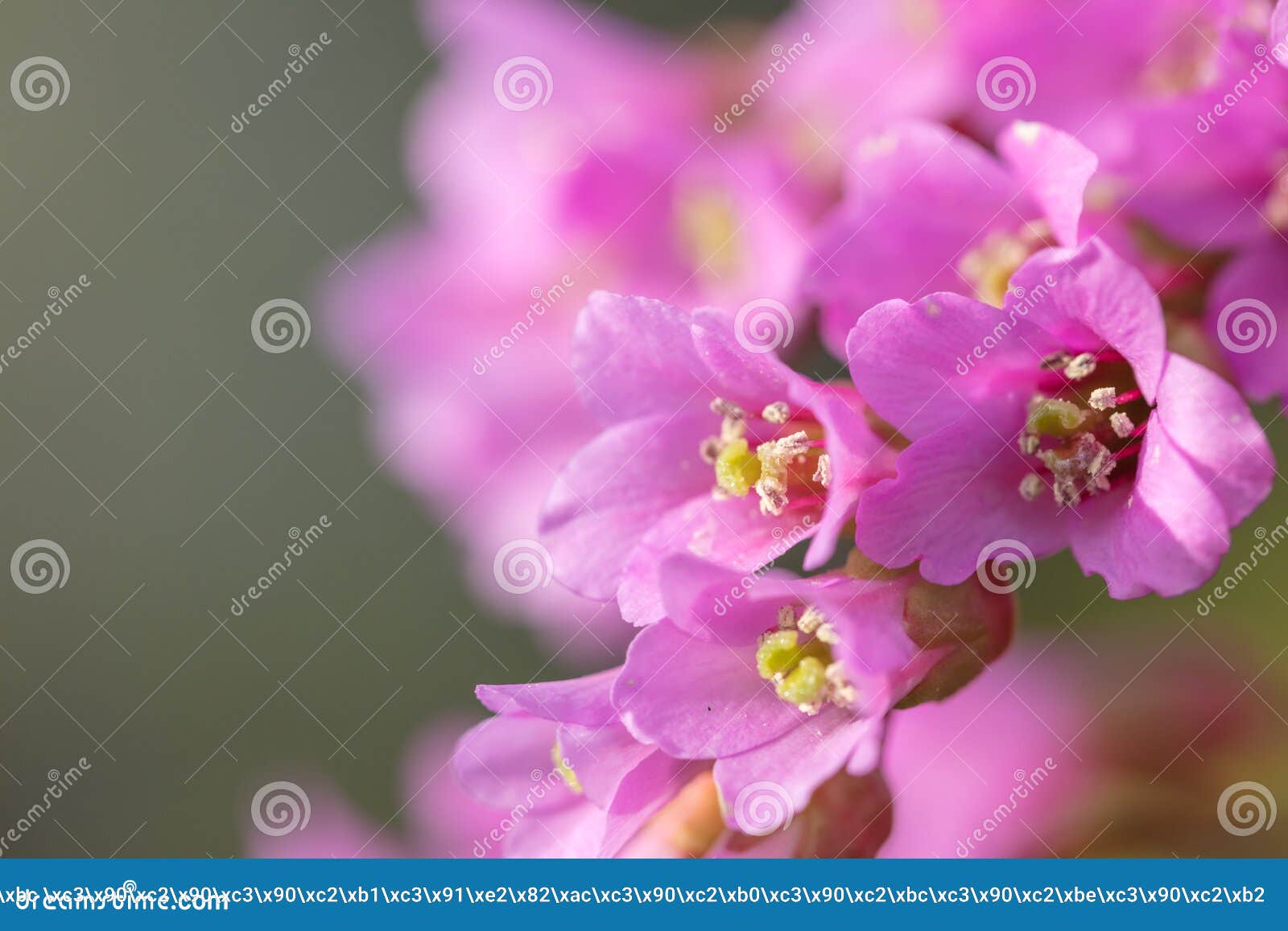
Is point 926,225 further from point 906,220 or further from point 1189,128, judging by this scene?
point 1189,128

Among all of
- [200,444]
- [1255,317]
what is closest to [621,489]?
[1255,317]

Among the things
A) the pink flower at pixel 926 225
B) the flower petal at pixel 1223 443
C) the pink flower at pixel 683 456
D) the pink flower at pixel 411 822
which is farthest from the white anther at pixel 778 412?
the pink flower at pixel 411 822

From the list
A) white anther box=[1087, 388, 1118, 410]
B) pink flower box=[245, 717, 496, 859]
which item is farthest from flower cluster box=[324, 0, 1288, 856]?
pink flower box=[245, 717, 496, 859]

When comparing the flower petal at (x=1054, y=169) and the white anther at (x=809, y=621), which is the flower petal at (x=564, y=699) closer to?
the white anther at (x=809, y=621)

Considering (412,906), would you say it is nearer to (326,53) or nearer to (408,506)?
(408,506)

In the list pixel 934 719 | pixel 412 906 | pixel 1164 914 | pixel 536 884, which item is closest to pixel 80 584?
pixel 412 906

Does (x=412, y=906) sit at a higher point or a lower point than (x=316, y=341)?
lower

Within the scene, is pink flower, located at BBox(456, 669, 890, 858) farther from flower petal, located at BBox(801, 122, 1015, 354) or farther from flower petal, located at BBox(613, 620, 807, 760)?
flower petal, located at BBox(801, 122, 1015, 354)
